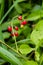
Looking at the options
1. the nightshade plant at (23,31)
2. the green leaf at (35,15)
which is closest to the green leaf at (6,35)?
the nightshade plant at (23,31)

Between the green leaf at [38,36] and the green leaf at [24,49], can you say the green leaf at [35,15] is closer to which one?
the green leaf at [38,36]

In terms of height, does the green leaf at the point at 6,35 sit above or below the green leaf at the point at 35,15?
below

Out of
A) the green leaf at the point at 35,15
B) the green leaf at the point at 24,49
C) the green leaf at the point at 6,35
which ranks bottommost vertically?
Result: the green leaf at the point at 24,49

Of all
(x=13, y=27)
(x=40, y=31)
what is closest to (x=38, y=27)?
(x=40, y=31)

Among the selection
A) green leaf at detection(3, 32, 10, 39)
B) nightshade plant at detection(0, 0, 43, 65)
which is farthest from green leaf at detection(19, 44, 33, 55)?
green leaf at detection(3, 32, 10, 39)

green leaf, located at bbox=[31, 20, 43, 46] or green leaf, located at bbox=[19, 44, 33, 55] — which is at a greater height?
green leaf, located at bbox=[31, 20, 43, 46]

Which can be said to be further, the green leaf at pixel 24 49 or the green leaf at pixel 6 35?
the green leaf at pixel 6 35

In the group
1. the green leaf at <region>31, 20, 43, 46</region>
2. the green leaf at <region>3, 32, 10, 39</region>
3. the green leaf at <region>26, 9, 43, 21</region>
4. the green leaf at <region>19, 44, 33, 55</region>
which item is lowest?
the green leaf at <region>19, 44, 33, 55</region>

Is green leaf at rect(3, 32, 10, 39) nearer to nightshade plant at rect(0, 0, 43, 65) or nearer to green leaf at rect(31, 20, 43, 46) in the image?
nightshade plant at rect(0, 0, 43, 65)
